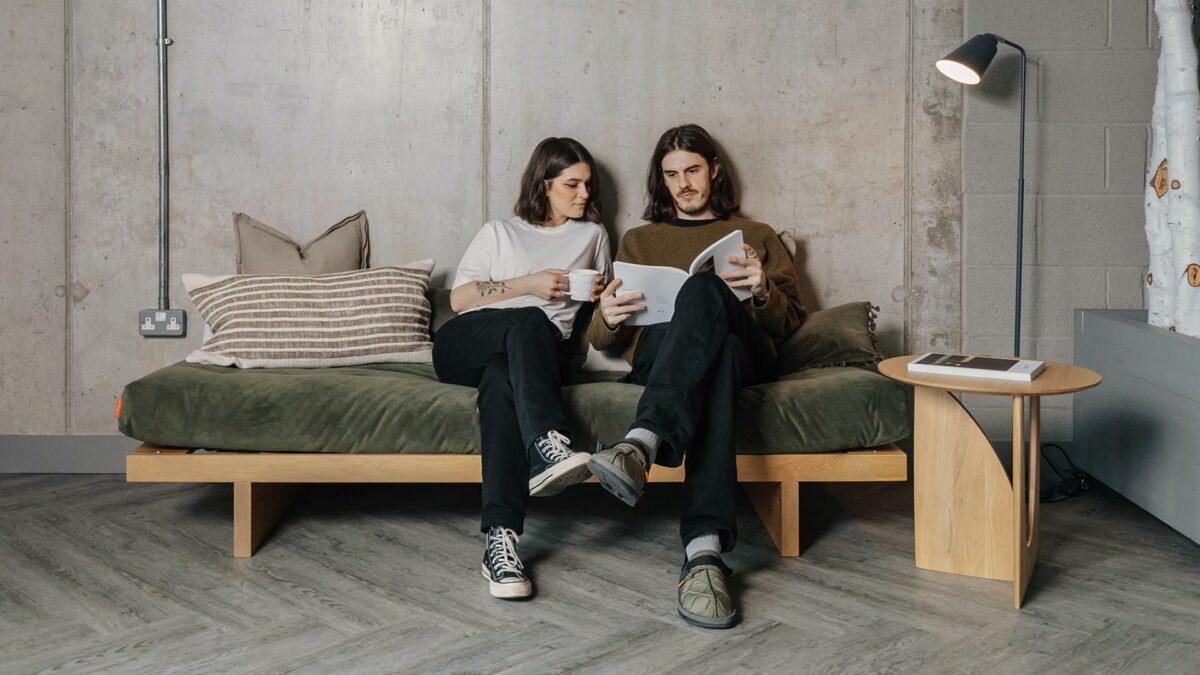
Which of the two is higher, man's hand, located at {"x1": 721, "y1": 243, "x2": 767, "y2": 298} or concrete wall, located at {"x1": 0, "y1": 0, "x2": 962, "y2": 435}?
concrete wall, located at {"x1": 0, "y1": 0, "x2": 962, "y2": 435}

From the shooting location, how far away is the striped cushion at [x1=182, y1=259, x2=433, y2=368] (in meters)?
3.12

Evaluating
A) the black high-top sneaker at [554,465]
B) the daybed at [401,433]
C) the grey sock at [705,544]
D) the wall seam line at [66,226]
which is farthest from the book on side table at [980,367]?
the wall seam line at [66,226]

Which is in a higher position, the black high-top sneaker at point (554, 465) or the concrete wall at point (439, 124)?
the concrete wall at point (439, 124)

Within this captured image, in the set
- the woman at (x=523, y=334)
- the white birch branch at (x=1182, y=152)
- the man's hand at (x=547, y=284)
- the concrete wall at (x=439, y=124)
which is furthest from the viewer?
the concrete wall at (x=439, y=124)

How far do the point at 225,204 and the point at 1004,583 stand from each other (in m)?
2.70

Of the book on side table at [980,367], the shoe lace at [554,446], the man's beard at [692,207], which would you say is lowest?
the shoe lace at [554,446]

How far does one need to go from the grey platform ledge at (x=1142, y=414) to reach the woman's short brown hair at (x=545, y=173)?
1.62m

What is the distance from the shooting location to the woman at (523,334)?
2.48 metres

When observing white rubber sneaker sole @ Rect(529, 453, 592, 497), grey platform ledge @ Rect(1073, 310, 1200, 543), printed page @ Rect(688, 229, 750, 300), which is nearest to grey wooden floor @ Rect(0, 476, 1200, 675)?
grey platform ledge @ Rect(1073, 310, 1200, 543)

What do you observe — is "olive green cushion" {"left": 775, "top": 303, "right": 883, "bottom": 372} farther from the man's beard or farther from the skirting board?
the skirting board

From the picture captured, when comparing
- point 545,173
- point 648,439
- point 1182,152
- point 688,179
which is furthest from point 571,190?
point 1182,152

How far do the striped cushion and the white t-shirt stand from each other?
21 centimetres

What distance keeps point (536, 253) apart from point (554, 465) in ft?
3.45

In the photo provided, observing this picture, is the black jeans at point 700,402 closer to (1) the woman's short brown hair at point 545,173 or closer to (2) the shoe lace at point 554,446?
(2) the shoe lace at point 554,446
